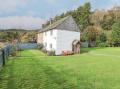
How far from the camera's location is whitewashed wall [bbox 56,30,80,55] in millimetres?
51366

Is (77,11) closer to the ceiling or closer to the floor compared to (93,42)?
closer to the ceiling

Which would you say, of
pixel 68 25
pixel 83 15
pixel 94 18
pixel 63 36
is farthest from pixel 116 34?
pixel 83 15

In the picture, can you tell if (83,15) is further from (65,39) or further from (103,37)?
(65,39)

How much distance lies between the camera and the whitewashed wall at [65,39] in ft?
169

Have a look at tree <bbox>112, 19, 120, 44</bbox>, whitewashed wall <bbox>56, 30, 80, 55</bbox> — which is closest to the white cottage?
whitewashed wall <bbox>56, 30, 80, 55</bbox>

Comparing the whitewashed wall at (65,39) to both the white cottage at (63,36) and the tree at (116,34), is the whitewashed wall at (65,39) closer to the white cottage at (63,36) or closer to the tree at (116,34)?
the white cottage at (63,36)

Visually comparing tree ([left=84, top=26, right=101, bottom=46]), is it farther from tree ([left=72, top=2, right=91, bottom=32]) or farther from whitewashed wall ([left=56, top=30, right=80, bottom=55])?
whitewashed wall ([left=56, top=30, right=80, bottom=55])

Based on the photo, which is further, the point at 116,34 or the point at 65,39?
the point at 116,34

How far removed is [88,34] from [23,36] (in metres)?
23.8

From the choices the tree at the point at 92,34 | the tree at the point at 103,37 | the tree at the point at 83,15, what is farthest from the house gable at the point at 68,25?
the tree at the point at 83,15

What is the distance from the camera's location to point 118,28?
240 feet

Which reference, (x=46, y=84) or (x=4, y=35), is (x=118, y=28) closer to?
(x=4, y=35)

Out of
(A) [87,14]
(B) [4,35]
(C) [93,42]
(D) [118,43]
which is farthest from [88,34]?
(B) [4,35]

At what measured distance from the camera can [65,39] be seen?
172 ft
